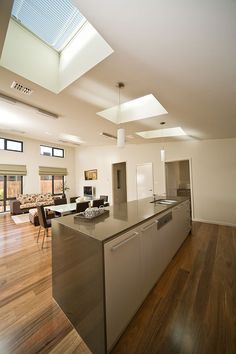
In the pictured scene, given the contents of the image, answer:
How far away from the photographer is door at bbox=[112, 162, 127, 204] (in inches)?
281

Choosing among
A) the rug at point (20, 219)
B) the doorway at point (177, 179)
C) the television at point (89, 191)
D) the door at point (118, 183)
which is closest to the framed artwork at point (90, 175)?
the television at point (89, 191)

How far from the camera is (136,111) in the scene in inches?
129

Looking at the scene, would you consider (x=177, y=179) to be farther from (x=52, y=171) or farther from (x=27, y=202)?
(x=27, y=202)

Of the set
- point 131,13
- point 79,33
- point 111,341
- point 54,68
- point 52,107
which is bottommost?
point 111,341

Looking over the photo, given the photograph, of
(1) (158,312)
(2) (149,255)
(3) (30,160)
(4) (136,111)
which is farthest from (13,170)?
(1) (158,312)

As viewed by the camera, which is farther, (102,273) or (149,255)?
(149,255)

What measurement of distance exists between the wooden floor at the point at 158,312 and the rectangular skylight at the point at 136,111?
8.98 feet

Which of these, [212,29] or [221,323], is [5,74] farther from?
[221,323]

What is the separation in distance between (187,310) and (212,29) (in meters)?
2.54

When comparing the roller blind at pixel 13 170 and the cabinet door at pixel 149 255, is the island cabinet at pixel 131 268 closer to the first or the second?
the cabinet door at pixel 149 255

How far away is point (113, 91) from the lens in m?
2.30

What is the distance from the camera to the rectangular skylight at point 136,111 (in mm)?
2962

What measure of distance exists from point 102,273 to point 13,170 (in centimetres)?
709

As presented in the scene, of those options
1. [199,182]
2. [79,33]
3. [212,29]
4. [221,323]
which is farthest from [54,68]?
[199,182]
